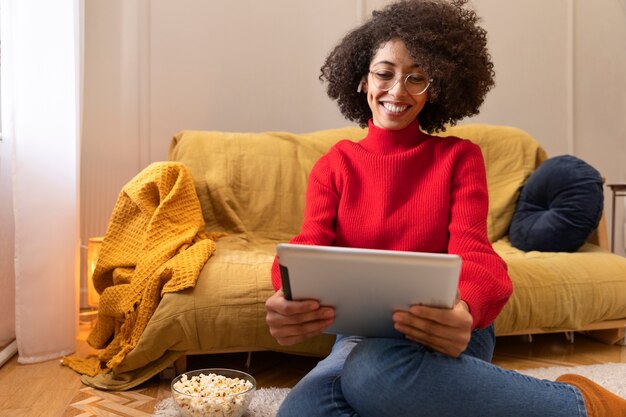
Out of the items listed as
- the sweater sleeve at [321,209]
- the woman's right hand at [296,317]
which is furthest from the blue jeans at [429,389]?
the sweater sleeve at [321,209]

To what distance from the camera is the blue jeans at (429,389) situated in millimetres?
956

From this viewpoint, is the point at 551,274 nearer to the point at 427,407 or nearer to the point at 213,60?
the point at 427,407

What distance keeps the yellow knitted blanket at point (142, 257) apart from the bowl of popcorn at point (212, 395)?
326 millimetres

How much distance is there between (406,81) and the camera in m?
1.22

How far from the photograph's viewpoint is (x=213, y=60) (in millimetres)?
2982

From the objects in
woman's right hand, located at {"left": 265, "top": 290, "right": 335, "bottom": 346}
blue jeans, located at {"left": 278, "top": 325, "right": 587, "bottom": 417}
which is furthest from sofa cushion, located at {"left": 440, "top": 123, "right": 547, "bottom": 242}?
woman's right hand, located at {"left": 265, "top": 290, "right": 335, "bottom": 346}

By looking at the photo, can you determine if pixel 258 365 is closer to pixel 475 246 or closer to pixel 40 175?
pixel 40 175

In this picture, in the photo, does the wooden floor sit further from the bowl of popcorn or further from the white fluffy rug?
the bowl of popcorn

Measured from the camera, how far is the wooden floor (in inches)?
66.6

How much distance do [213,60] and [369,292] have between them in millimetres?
2297

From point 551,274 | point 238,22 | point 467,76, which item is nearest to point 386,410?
point 467,76

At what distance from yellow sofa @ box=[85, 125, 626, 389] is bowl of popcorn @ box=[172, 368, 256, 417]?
0.25 metres

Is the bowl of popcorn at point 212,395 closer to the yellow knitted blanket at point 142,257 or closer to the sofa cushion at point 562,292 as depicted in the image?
the yellow knitted blanket at point 142,257

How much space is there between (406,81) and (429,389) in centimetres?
58
